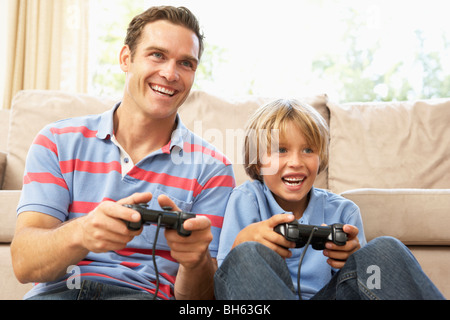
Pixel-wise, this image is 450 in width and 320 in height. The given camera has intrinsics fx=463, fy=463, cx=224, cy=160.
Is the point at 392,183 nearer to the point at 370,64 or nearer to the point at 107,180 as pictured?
the point at 107,180

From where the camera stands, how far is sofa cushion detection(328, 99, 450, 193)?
6.40 feet

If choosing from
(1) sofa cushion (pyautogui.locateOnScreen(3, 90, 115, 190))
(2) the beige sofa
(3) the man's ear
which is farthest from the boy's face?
(1) sofa cushion (pyautogui.locateOnScreen(3, 90, 115, 190))

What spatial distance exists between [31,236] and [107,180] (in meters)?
0.21

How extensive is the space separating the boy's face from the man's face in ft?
0.95

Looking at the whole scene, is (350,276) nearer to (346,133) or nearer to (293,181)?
(293,181)

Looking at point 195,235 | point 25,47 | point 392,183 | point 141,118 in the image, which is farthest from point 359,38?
point 195,235

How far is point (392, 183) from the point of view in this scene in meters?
1.93

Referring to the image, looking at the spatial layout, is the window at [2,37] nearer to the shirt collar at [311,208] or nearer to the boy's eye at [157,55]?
the boy's eye at [157,55]

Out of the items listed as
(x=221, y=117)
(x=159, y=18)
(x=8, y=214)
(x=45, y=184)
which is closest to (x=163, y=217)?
(x=45, y=184)

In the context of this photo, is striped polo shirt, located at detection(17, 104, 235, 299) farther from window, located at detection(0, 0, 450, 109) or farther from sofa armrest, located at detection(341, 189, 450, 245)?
window, located at detection(0, 0, 450, 109)

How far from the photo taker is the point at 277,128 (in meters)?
1.22

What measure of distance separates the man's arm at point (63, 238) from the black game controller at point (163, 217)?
1 centimetres
